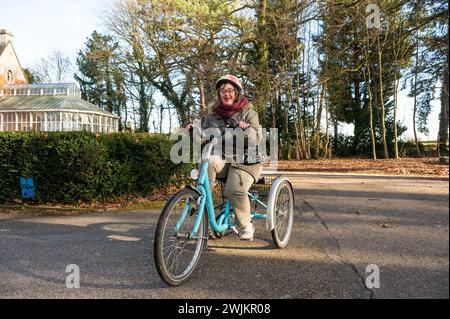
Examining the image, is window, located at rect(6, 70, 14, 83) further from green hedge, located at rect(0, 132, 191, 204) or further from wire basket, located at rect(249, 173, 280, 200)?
wire basket, located at rect(249, 173, 280, 200)

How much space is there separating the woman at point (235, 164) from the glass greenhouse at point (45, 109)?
73.5ft

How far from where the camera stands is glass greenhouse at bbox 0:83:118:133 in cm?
2378

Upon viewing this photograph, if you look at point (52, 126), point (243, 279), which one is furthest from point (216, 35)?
point (243, 279)

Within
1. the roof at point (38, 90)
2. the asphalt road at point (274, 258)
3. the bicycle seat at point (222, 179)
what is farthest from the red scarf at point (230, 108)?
the roof at point (38, 90)

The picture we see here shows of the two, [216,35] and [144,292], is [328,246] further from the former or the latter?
[216,35]

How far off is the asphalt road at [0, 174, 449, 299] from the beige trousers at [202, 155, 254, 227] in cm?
45

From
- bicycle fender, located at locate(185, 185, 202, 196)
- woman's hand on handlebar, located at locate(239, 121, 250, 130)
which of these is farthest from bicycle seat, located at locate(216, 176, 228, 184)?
woman's hand on handlebar, located at locate(239, 121, 250, 130)

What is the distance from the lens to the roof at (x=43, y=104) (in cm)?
2378

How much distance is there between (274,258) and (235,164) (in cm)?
96

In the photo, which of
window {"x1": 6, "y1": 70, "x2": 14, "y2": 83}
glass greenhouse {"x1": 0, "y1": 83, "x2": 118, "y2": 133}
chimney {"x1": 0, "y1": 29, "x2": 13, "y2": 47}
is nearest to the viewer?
glass greenhouse {"x1": 0, "y1": 83, "x2": 118, "y2": 133}

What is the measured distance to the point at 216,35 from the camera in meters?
16.6

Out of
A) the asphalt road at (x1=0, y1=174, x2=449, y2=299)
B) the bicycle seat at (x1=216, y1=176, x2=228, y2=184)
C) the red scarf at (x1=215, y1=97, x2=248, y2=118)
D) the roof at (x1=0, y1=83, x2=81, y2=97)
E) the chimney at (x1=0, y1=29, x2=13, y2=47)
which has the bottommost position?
the asphalt road at (x1=0, y1=174, x2=449, y2=299)

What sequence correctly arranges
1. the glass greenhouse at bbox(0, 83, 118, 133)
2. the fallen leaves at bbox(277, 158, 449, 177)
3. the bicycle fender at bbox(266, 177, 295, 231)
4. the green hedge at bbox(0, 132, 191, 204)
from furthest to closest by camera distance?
the glass greenhouse at bbox(0, 83, 118, 133), the green hedge at bbox(0, 132, 191, 204), the bicycle fender at bbox(266, 177, 295, 231), the fallen leaves at bbox(277, 158, 449, 177)
